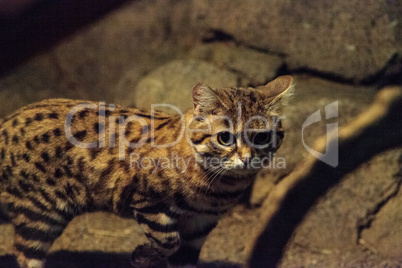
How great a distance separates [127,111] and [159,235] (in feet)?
3.02

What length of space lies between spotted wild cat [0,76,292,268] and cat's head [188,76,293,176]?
18 mm

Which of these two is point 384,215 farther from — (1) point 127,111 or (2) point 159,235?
(1) point 127,111

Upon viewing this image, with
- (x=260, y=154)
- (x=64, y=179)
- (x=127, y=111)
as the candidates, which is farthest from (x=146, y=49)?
(x=260, y=154)

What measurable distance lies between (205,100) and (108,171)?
0.90 meters

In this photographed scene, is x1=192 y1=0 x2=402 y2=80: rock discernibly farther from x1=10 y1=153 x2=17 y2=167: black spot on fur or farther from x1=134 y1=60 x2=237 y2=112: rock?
x1=10 y1=153 x2=17 y2=167: black spot on fur

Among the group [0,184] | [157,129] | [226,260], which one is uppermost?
[157,129]

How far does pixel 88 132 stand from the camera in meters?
2.92

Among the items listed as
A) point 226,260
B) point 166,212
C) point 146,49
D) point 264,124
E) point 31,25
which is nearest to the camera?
point 31,25

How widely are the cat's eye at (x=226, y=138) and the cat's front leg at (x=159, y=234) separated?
71cm

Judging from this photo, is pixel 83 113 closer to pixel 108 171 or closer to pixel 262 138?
pixel 108 171

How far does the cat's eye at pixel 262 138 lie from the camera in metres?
2.65

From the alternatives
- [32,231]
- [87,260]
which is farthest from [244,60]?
[32,231]

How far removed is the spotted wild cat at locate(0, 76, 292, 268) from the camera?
2875 millimetres

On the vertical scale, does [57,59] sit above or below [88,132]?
above
